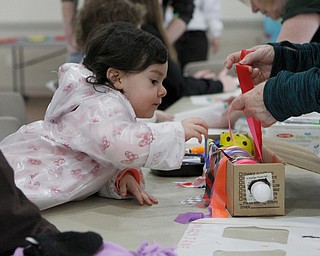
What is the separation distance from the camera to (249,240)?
4.07ft

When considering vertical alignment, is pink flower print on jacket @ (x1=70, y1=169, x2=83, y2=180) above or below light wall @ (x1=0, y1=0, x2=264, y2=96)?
above

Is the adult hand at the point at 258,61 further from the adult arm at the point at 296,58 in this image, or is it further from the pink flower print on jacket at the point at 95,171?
the pink flower print on jacket at the point at 95,171

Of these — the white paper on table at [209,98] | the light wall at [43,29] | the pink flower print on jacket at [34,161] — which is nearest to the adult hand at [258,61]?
the pink flower print on jacket at [34,161]

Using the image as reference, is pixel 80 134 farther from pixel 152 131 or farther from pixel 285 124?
pixel 285 124

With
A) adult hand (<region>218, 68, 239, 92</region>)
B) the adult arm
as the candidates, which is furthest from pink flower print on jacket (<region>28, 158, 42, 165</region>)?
adult hand (<region>218, 68, 239, 92</region>)

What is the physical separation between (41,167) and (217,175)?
15.0 inches

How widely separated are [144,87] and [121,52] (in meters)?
0.10

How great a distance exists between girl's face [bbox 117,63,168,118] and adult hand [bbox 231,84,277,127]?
0.22 metres

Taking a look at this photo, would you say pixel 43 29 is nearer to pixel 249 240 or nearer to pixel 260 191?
pixel 260 191

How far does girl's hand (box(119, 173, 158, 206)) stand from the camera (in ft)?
4.94

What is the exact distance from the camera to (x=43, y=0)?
6797 millimetres

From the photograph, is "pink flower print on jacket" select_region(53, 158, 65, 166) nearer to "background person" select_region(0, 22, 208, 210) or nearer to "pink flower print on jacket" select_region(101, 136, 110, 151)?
"background person" select_region(0, 22, 208, 210)

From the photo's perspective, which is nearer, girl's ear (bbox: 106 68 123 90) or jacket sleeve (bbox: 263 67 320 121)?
jacket sleeve (bbox: 263 67 320 121)

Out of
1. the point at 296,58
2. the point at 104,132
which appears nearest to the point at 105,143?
→ the point at 104,132
